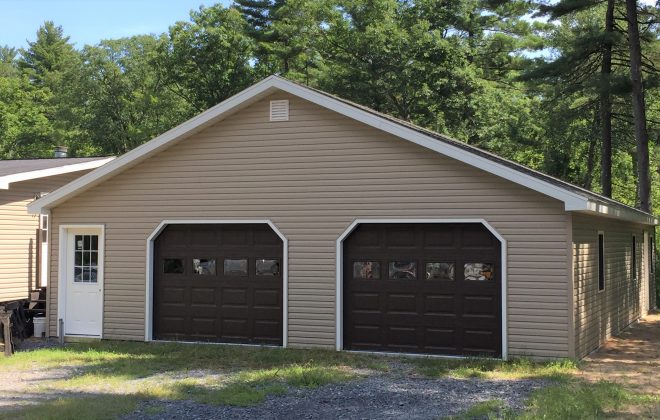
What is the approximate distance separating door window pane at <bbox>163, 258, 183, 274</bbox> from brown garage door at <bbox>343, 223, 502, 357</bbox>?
3.30m

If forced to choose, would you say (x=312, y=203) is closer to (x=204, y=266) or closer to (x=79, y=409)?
(x=204, y=266)

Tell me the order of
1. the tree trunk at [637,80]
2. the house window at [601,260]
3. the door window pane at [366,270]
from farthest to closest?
the tree trunk at [637,80] → the house window at [601,260] → the door window pane at [366,270]

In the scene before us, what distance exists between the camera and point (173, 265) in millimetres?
12484

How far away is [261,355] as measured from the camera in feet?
35.4

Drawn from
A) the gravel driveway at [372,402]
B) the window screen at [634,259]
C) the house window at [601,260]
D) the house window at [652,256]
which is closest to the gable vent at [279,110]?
the gravel driveway at [372,402]

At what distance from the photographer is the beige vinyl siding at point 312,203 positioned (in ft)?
33.0

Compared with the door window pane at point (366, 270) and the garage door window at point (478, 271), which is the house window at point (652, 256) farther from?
the door window pane at point (366, 270)

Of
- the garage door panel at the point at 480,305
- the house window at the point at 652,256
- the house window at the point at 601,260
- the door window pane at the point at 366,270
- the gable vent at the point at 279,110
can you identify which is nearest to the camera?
the garage door panel at the point at 480,305

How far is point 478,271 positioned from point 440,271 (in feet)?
2.05

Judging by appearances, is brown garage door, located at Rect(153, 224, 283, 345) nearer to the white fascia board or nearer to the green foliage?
the white fascia board

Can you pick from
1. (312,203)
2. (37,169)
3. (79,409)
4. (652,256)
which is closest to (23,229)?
(37,169)

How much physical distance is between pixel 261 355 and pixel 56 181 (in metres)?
7.71

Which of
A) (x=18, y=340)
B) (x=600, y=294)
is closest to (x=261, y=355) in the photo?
(x=18, y=340)

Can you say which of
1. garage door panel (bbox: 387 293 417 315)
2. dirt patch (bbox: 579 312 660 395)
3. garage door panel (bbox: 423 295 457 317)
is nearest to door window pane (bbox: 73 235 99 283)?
garage door panel (bbox: 387 293 417 315)
